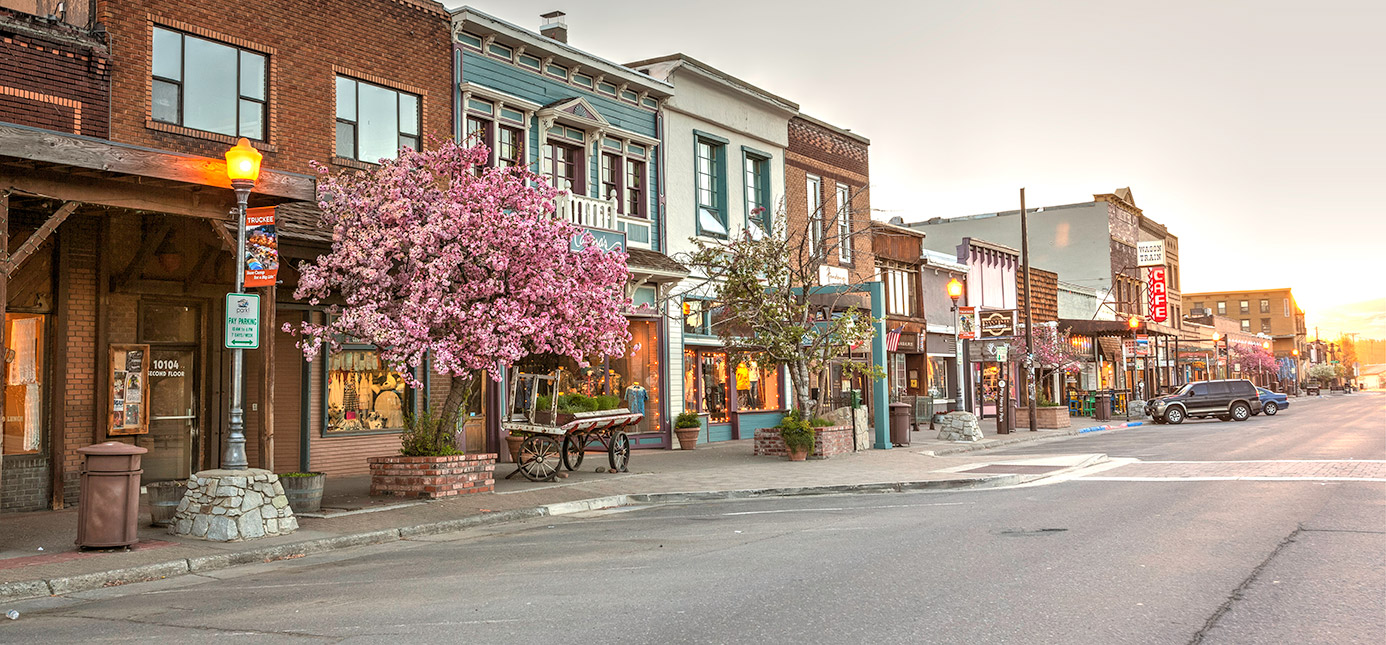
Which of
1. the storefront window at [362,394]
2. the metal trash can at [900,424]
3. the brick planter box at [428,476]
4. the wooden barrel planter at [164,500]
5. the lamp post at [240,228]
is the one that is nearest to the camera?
the lamp post at [240,228]

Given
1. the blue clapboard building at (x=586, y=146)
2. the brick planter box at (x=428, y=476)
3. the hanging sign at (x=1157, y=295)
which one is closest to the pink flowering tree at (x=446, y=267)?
the brick planter box at (x=428, y=476)

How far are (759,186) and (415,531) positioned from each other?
18891 mm

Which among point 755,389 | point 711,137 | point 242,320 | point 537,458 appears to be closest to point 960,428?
point 755,389

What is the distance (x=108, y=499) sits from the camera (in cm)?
1038

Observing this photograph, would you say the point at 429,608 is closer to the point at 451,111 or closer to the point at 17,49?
the point at 17,49

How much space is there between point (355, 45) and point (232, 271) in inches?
180

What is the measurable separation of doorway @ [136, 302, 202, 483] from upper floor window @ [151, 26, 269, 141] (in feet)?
9.44

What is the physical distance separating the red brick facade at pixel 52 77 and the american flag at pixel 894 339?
25592 mm

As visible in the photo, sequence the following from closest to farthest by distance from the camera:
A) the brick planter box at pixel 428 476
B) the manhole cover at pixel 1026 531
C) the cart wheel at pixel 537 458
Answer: the manhole cover at pixel 1026 531
the brick planter box at pixel 428 476
the cart wheel at pixel 537 458

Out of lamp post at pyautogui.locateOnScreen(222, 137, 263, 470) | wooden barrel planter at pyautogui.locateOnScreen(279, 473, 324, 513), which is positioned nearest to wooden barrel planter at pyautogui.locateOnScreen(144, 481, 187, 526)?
lamp post at pyautogui.locateOnScreen(222, 137, 263, 470)

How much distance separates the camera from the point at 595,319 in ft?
51.5

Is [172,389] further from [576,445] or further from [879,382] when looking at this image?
[879,382]

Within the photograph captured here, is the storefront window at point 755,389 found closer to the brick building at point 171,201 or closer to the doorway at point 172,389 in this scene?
the brick building at point 171,201

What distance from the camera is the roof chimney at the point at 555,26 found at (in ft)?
80.1
